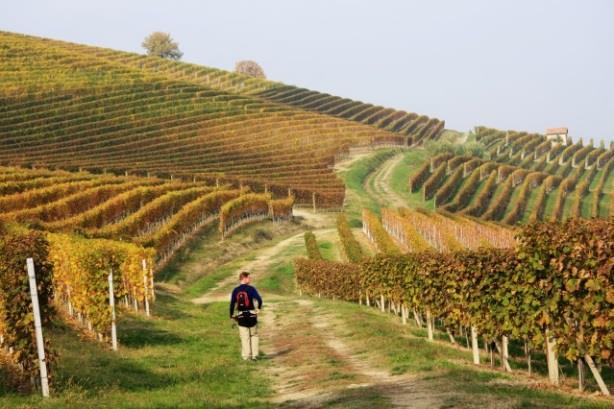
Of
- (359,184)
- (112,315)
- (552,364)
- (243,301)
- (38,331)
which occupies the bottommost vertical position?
(359,184)

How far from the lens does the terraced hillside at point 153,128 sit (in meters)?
108

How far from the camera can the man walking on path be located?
75.8 ft

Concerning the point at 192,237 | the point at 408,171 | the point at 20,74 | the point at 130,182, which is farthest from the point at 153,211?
the point at 20,74

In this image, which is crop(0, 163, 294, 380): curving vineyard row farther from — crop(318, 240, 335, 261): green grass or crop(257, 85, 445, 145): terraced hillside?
crop(257, 85, 445, 145): terraced hillside

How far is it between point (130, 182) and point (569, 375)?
6000 centimetres

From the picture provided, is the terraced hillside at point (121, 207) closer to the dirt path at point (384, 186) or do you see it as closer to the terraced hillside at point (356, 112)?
the dirt path at point (384, 186)

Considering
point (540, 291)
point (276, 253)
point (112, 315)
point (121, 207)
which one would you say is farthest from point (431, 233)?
point (540, 291)

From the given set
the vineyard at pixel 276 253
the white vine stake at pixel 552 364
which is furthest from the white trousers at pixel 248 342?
the white vine stake at pixel 552 364

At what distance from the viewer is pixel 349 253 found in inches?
2530

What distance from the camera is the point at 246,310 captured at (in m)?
23.2

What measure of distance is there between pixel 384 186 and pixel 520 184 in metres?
24.3

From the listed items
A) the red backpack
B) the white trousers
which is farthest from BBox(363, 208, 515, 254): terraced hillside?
the red backpack

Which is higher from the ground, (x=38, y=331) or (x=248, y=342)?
(x=38, y=331)

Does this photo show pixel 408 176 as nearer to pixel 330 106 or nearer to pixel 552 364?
pixel 330 106
